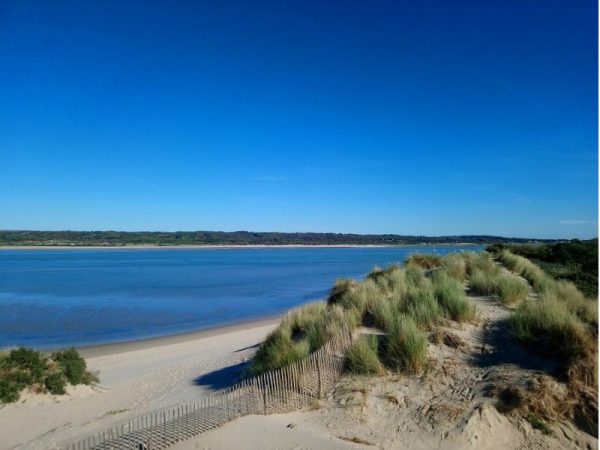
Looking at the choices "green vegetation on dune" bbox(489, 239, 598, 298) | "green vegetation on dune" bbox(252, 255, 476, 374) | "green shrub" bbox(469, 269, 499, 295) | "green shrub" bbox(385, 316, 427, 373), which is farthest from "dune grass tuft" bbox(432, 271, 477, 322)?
"green vegetation on dune" bbox(489, 239, 598, 298)

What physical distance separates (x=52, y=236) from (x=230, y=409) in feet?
646

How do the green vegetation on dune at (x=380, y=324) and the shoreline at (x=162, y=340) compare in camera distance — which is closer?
the green vegetation on dune at (x=380, y=324)

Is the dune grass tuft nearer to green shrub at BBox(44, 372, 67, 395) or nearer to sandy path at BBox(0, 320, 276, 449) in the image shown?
sandy path at BBox(0, 320, 276, 449)

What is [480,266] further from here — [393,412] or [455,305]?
[393,412]

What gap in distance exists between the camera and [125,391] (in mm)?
12805

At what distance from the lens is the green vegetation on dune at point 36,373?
37.0 feet

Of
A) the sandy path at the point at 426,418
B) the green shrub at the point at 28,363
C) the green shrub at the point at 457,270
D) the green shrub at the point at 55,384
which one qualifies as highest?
the green shrub at the point at 457,270

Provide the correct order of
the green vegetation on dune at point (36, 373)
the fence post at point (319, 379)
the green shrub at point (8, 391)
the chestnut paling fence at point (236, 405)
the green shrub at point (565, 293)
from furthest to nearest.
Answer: the green vegetation on dune at point (36, 373) < the green shrub at point (8, 391) < the green shrub at point (565, 293) < the fence post at point (319, 379) < the chestnut paling fence at point (236, 405)

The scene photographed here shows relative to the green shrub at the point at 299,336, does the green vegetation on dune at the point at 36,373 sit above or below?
below

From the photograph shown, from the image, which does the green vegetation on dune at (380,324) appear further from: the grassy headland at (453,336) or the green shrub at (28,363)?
the green shrub at (28,363)

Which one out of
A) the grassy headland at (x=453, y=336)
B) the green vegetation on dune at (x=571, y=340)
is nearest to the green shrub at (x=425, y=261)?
the grassy headland at (x=453, y=336)

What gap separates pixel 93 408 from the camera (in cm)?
1122

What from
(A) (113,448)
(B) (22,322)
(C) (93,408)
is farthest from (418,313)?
(B) (22,322)

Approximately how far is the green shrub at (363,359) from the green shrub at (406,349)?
30cm
